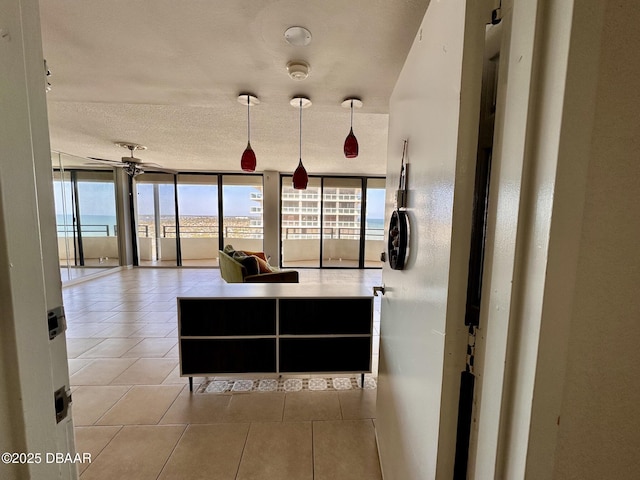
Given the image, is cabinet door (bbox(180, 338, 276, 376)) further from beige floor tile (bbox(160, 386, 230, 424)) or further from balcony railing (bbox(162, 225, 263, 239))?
balcony railing (bbox(162, 225, 263, 239))

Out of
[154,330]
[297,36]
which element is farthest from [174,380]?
[297,36]

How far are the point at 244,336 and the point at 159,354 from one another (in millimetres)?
1255

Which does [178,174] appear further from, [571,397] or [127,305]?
[571,397]

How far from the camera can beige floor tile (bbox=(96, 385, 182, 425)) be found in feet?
5.63

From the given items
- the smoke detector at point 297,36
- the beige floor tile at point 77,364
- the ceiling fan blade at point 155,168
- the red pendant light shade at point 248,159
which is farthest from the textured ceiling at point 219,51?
the ceiling fan blade at point 155,168

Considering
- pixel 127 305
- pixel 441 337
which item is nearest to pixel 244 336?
pixel 441 337

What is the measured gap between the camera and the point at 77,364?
233 cm

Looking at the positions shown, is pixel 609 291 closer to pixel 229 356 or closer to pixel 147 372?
pixel 229 356

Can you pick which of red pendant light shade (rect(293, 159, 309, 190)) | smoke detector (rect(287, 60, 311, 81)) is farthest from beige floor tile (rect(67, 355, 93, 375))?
smoke detector (rect(287, 60, 311, 81))

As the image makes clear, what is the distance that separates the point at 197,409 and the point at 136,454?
1.31 feet

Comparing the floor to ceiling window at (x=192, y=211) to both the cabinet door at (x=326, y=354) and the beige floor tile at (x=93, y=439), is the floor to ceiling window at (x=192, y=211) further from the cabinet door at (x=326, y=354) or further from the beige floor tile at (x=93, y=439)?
the beige floor tile at (x=93, y=439)

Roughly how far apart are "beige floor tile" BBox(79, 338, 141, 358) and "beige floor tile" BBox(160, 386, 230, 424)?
3.58ft

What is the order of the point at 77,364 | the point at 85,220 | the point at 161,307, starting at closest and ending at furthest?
the point at 77,364
the point at 161,307
the point at 85,220

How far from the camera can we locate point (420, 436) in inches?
31.3
